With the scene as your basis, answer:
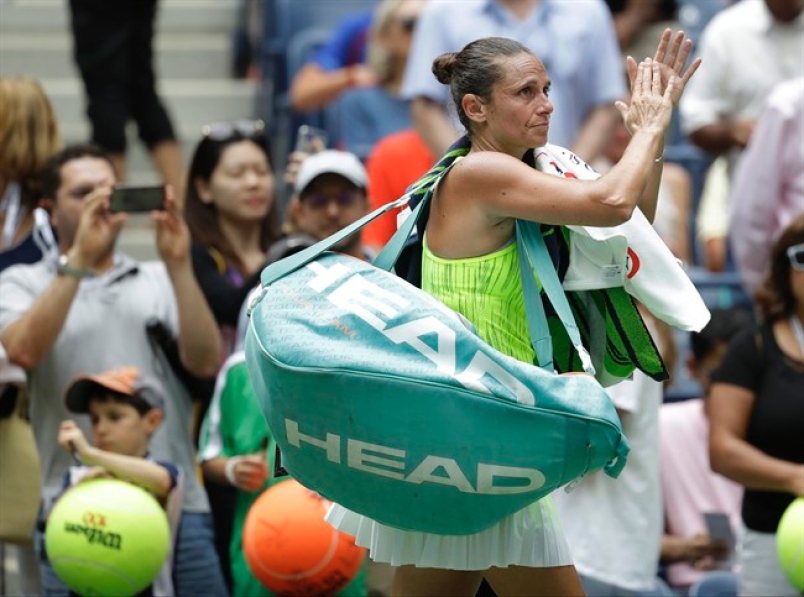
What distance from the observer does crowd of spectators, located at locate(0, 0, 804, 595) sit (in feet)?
19.2

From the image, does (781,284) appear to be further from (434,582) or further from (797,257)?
(434,582)

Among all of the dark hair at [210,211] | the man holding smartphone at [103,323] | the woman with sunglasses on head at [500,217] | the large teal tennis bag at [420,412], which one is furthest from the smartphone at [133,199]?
the large teal tennis bag at [420,412]

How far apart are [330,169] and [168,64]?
15.3ft

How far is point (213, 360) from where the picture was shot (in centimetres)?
606

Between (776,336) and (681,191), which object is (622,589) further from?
(681,191)

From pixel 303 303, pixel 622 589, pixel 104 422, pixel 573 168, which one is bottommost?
pixel 622 589

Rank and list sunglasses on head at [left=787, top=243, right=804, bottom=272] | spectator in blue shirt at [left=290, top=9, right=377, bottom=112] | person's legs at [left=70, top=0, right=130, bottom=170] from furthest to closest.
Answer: spectator in blue shirt at [left=290, top=9, right=377, bottom=112] → person's legs at [left=70, top=0, right=130, bottom=170] → sunglasses on head at [left=787, top=243, right=804, bottom=272]

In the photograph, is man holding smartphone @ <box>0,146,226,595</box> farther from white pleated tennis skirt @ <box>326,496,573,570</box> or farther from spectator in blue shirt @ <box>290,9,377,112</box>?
spectator in blue shirt @ <box>290,9,377,112</box>

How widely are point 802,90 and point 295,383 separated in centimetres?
397

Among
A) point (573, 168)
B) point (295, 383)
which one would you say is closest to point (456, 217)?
point (573, 168)

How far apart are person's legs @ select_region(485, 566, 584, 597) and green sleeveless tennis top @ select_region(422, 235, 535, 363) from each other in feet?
1.73

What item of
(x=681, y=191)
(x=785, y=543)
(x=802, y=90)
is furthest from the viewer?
(x=681, y=191)

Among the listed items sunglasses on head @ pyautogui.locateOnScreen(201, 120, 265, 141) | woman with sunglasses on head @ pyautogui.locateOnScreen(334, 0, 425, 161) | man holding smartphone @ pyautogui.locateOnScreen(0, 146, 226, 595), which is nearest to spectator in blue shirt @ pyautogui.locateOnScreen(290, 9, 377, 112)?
woman with sunglasses on head @ pyautogui.locateOnScreen(334, 0, 425, 161)

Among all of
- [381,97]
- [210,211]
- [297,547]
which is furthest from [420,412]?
[381,97]
